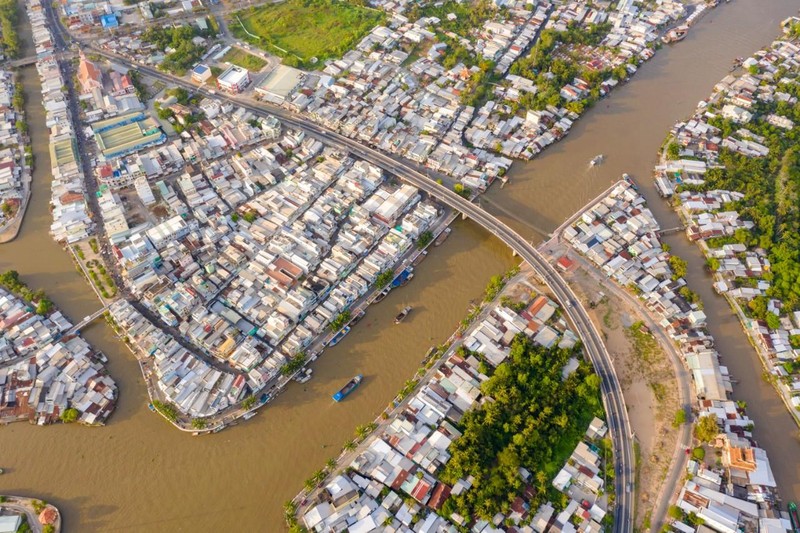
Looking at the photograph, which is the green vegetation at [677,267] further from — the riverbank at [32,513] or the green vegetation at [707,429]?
the riverbank at [32,513]

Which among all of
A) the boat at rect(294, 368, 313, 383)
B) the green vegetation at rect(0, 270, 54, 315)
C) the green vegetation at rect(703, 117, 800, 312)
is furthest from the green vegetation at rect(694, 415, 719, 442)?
the green vegetation at rect(0, 270, 54, 315)

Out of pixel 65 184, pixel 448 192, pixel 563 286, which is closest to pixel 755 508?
pixel 563 286

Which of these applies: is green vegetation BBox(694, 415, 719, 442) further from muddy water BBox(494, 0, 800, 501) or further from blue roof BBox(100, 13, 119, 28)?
blue roof BBox(100, 13, 119, 28)

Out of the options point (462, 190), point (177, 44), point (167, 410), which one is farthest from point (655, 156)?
point (177, 44)

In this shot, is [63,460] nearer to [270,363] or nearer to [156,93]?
[270,363]

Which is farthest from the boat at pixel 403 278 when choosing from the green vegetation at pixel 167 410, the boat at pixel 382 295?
the green vegetation at pixel 167 410

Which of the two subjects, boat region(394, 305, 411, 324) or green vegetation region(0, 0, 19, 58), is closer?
boat region(394, 305, 411, 324)

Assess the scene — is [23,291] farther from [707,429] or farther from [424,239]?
[707,429]
